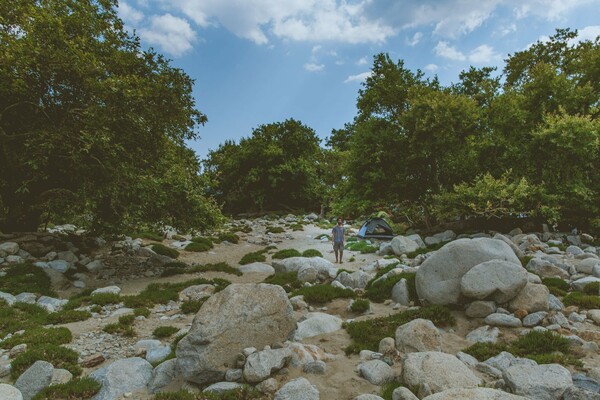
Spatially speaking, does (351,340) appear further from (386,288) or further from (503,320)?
(386,288)

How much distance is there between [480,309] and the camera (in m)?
10.3

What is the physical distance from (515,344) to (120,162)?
655 inches

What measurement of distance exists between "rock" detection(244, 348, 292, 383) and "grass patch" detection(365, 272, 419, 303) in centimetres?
594

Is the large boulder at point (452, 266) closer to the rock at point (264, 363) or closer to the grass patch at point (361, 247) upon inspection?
the rock at point (264, 363)

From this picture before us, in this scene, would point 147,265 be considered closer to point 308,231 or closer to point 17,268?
Answer: point 17,268

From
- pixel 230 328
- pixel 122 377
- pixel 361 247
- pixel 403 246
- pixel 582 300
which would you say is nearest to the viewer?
pixel 122 377

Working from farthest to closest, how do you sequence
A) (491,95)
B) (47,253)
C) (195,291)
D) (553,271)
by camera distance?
(491,95) → (47,253) → (195,291) → (553,271)

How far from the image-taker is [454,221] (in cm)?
2856

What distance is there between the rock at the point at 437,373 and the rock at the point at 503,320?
317 centimetres

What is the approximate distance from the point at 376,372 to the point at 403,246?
15.0 metres

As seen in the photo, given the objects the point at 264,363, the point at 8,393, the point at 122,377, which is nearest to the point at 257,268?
the point at 122,377

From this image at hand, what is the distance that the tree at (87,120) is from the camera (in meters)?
15.2

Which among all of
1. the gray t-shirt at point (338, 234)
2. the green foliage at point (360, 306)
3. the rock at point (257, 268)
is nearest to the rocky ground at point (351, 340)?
the green foliage at point (360, 306)

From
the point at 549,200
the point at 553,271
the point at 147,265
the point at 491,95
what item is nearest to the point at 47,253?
the point at 147,265
